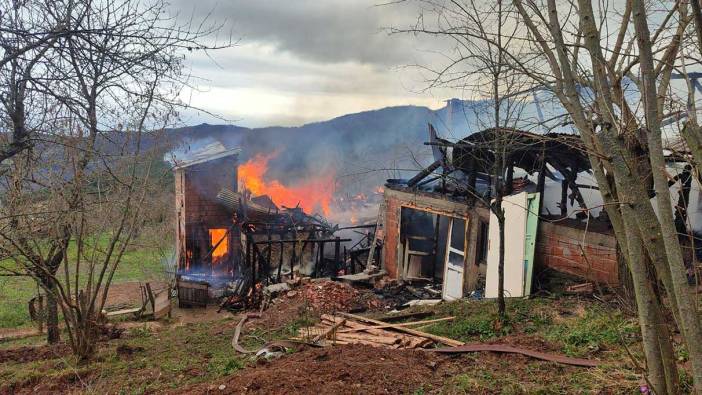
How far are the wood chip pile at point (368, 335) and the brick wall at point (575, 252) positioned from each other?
3.49 m

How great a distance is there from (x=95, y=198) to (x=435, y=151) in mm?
8680

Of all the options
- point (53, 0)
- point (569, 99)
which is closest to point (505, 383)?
point (569, 99)

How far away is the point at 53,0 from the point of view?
4570mm

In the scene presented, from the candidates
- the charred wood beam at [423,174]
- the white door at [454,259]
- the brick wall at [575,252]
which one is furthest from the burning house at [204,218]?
the brick wall at [575,252]

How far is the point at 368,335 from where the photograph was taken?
7.81 meters

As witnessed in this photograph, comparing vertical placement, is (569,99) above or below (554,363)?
above

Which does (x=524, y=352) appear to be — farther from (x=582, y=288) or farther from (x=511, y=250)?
(x=511, y=250)

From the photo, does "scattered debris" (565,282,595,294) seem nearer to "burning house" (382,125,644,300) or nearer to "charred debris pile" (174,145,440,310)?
"burning house" (382,125,644,300)

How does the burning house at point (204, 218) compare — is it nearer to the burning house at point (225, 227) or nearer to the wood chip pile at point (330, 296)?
the burning house at point (225, 227)

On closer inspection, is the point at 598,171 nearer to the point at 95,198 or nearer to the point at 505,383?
the point at 505,383

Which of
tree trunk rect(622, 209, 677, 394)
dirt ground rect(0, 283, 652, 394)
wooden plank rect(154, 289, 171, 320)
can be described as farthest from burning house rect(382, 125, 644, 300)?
wooden plank rect(154, 289, 171, 320)

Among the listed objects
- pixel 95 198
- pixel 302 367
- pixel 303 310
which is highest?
pixel 95 198

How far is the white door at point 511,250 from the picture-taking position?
10.2 metres

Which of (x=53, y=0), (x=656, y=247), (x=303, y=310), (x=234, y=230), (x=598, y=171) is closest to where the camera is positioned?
(x=656, y=247)
